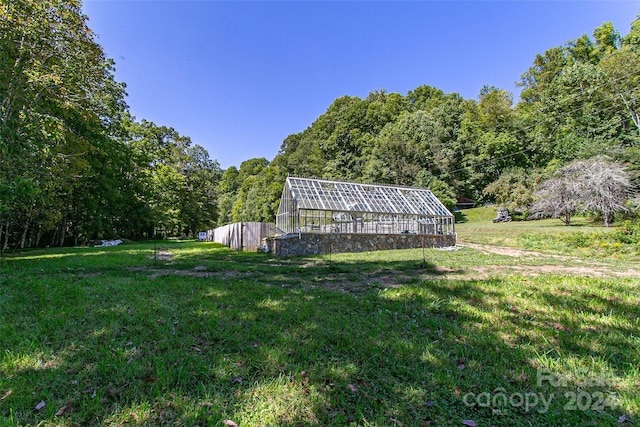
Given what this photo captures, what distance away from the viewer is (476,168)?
34125 mm

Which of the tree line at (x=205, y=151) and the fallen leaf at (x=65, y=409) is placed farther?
the tree line at (x=205, y=151)

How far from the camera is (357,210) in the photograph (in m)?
16.2

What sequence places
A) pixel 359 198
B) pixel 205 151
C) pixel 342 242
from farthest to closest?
pixel 205 151, pixel 359 198, pixel 342 242

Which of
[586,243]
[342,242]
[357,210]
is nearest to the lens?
[586,243]

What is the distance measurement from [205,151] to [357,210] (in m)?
35.1

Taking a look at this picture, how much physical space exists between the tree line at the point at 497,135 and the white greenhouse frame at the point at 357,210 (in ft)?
35.0

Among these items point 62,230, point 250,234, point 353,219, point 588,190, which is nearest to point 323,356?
point 353,219

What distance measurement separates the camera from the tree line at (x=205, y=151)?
370 inches

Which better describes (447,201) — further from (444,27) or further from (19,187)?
(19,187)

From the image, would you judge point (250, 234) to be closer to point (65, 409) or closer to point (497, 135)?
point (65, 409)

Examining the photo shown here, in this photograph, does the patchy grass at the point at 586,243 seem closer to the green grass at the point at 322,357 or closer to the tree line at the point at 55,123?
the green grass at the point at 322,357

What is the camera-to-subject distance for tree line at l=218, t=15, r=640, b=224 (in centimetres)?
2634

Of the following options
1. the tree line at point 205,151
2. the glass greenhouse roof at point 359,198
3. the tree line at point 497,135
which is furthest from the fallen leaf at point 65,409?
the tree line at point 497,135

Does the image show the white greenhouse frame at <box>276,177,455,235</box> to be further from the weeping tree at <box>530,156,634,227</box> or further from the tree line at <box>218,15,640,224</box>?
the tree line at <box>218,15,640,224</box>
